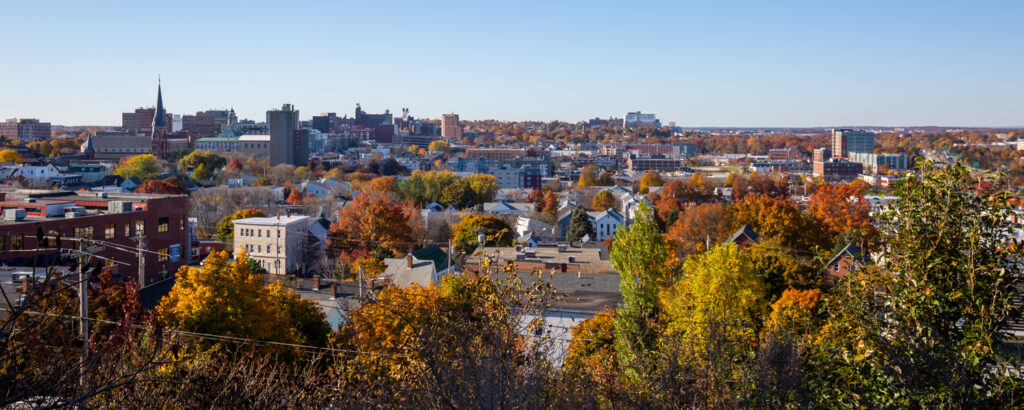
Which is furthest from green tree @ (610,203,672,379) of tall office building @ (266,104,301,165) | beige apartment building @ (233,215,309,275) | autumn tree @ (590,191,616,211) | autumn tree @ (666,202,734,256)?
tall office building @ (266,104,301,165)

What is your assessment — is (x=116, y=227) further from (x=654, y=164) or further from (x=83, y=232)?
(x=654, y=164)

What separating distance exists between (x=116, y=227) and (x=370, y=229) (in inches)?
386

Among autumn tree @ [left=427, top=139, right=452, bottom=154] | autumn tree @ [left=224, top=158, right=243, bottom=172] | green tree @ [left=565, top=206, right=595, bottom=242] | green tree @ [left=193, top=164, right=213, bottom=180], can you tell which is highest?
autumn tree @ [left=427, top=139, right=452, bottom=154]

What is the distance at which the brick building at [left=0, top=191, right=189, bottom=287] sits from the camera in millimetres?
19203

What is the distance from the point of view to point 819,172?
9856cm

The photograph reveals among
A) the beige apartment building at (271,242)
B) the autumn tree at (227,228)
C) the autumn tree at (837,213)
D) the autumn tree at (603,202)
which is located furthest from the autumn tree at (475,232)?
the autumn tree at (603,202)

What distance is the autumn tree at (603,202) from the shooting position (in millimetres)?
51787

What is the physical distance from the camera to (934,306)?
4656 mm

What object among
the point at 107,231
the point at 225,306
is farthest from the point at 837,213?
the point at 225,306

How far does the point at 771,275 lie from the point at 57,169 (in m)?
55.4

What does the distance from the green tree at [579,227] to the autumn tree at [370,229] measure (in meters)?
9.61

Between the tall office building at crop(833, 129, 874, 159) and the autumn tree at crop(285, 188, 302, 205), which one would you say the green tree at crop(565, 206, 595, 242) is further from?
the tall office building at crop(833, 129, 874, 159)

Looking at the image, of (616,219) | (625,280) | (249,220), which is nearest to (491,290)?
(625,280)

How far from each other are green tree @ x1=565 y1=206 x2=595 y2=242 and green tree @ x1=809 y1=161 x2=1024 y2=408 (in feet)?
111
